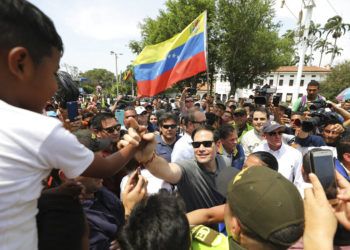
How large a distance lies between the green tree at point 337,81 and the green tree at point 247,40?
19.3 metres

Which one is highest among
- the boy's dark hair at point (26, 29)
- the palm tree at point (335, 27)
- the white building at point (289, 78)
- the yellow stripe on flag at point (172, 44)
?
the palm tree at point (335, 27)

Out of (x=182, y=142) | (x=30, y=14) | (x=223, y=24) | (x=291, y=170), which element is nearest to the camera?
(x=30, y=14)

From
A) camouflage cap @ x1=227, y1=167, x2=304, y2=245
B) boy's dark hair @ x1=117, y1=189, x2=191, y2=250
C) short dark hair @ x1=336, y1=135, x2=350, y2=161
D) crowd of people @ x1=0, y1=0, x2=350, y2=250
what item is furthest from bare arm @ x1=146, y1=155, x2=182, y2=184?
short dark hair @ x1=336, y1=135, x2=350, y2=161

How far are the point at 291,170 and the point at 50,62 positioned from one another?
10.4ft

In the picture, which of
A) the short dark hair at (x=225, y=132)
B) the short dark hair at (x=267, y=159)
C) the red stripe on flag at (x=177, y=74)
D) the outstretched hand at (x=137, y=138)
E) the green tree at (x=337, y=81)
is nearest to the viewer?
the outstretched hand at (x=137, y=138)

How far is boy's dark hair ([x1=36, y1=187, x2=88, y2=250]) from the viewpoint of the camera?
1.18 metres

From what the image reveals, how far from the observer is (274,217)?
3.47 feet

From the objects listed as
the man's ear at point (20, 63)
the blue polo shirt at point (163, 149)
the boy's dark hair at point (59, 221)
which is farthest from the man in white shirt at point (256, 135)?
the man's ear at point (20, 63)

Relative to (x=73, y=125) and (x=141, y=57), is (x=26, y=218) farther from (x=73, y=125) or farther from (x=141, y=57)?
(x=141, y=57)

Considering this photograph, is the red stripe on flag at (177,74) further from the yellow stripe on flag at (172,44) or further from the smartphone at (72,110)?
the smartphone at (72,110)

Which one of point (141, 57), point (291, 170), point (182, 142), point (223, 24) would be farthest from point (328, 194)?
point (223, 24)

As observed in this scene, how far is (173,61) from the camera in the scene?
22.5 feet

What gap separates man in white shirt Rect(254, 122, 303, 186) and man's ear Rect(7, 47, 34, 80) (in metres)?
3.15

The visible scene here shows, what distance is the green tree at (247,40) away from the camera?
2106 cm
